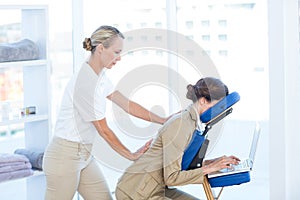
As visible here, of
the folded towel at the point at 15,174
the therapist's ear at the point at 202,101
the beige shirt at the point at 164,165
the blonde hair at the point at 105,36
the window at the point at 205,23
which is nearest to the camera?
the beige shirt at the point at 164,165

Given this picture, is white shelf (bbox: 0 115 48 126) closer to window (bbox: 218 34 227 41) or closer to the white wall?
window (bbox: 218 34 227 41)

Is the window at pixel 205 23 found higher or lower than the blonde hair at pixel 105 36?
higher

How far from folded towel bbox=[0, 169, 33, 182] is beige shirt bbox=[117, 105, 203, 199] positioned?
895 millimetres

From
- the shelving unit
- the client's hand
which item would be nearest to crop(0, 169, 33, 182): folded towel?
the shelving unit

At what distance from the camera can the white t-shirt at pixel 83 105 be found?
2.82 metres

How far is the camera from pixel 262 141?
148 inches

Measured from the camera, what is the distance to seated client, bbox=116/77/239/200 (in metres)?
2.55

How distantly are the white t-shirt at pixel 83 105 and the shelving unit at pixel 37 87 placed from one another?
0.68 meters

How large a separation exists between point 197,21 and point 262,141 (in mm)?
1051

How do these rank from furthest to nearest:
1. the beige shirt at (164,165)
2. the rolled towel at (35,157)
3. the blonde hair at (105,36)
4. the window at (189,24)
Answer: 1. the window at (189,24)
2. the rolled towel at (35,157)
3. the blonde hair at (105,36)
4. the beige shirt at (164,165)

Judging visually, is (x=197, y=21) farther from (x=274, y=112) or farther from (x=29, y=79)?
(x=29, y=79)

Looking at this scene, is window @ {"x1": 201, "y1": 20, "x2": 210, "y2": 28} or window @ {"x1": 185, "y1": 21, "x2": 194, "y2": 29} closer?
window @ {"x1": 201, "y1": 20, "x2": 210, "y2": 28}

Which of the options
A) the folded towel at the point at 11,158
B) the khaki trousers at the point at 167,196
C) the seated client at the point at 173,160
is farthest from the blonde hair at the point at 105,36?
the folded towel at the point at 11,158

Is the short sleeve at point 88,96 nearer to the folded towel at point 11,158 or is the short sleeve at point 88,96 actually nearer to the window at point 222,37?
the folded towel at point 11,158
